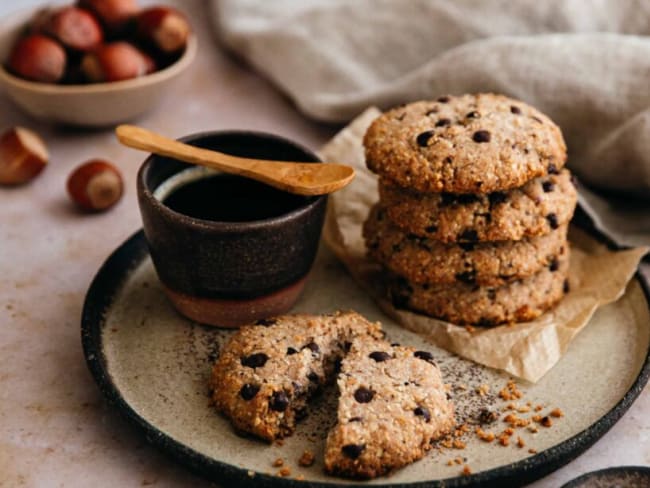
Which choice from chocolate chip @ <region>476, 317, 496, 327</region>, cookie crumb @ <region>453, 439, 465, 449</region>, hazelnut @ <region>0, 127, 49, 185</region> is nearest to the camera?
cookie crumb @ <region>453, 439, 465, 449</region>

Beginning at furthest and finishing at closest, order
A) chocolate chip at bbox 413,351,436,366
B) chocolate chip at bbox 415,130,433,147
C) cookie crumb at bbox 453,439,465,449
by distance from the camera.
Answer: chocolate chip at bbox 415,130,433,147
chocolate chip at bbox 413,351,436,366
cookie crumb at bbox 453,439,465,449

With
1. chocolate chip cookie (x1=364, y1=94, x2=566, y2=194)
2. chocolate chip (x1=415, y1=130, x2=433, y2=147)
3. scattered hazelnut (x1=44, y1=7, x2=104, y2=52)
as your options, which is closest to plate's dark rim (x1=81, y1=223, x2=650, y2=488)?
chocolate chip cookie (x1=364, y1=94, x2=566, y2=194)

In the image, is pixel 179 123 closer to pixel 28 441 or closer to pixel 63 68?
pixel 63 68

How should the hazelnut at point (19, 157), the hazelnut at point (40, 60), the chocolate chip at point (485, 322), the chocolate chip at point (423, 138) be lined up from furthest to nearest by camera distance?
the hazelnut at point (40, 60) < the hazelnut at point (19, 157) < the chocolate chip at point (485, 322) < the chocolate chip at point (423, 138)

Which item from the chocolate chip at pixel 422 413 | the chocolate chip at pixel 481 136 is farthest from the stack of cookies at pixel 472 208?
the chocolate chip at pixel 422 413

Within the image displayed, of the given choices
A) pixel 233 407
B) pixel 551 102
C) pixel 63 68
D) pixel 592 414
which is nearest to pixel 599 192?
pixel 551 102

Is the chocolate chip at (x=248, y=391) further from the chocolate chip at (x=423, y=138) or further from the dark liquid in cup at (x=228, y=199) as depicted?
the chocolate chip at (x=423, y=138)

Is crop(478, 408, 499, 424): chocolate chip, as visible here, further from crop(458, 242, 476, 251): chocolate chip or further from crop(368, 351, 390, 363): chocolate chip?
crop(458, 242, 476, 251): chocolate chip
